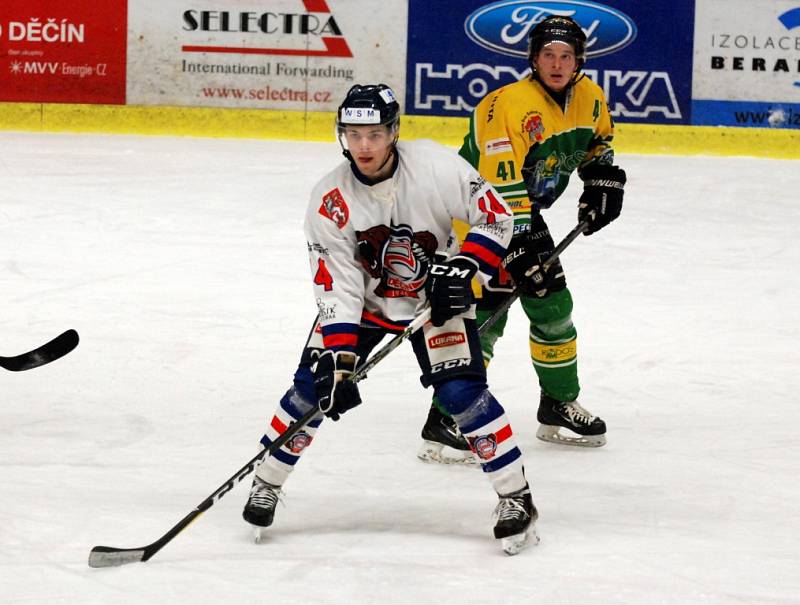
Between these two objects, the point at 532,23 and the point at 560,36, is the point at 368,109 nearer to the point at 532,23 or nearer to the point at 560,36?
the point at 560,36

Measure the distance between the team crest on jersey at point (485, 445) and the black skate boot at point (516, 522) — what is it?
0.31 feet

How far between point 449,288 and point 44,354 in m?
1.14

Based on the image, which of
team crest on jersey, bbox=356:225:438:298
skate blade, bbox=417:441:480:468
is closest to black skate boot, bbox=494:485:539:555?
team crest on jersey, bbox=356:225:438:298

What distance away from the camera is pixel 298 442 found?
290cm

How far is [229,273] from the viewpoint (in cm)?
532

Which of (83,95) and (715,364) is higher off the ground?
(83,95)

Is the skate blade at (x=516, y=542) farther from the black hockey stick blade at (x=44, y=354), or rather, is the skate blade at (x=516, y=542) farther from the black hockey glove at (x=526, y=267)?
the black hockey stick blade at (x=44, y=354)

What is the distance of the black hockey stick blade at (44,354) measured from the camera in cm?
327

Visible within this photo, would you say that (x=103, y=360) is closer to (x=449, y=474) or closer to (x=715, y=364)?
(x=449, y=474)

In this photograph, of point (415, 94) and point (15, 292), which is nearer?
point (15, 292)

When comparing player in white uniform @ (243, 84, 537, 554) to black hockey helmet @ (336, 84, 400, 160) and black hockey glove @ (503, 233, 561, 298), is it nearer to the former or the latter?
black hockey helmet @ (336, 84, 400, 160)

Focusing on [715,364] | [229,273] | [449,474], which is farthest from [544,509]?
[229,273]

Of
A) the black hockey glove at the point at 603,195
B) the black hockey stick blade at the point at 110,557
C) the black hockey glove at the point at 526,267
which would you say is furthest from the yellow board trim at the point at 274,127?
the black hockey stick blade at the point at 110,557

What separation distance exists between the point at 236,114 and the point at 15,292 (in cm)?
340
